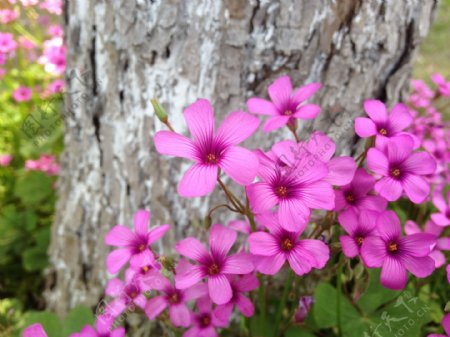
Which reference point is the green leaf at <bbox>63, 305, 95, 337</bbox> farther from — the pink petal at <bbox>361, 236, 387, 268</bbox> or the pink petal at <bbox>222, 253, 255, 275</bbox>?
the pink petal at <bbox>361, 236, 387, 268</bbox>

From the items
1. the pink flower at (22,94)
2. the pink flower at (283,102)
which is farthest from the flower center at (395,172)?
the pink flower at (22,94)

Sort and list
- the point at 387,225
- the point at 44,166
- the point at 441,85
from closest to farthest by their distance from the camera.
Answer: the point at 387,225 < the point at 441,85 < the point at 44,166

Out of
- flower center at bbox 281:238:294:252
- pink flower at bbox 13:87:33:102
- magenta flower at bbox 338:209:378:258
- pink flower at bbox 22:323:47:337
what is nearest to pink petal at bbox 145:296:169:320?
pink flower at bbox 22:323:47:337

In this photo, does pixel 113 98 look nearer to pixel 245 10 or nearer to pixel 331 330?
pixel 245 10

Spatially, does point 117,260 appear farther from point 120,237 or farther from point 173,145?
point 173,145

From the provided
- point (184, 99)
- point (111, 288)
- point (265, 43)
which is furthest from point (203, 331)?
point (265, 43)

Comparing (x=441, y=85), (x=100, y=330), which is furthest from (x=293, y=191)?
(x=441, y=85)
